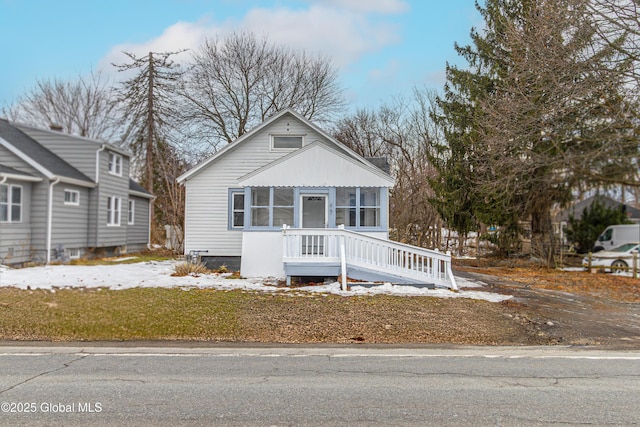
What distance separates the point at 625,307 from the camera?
1162 cm

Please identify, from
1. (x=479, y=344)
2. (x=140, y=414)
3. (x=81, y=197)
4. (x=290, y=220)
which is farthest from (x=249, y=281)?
(x=81, y=197)

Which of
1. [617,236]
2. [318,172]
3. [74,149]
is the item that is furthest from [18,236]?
[617,236]

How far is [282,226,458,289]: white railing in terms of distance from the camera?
1320 centimetres

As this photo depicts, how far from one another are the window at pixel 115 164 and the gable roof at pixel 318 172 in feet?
37.0

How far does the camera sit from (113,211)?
23.9 metres

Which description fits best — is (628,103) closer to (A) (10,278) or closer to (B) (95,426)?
(B) (95,426)

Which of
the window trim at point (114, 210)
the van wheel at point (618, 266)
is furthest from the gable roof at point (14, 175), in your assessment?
the van wheel at point (618, 266)

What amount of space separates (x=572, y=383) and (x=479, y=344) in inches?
93.7

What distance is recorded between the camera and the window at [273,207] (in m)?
16.0

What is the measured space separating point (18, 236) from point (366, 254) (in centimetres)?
1338

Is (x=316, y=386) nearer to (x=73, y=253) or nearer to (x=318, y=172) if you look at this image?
(x=318, y=172)

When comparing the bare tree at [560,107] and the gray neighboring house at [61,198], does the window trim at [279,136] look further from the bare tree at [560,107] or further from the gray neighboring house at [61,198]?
the gray neighboring house at [61,198]

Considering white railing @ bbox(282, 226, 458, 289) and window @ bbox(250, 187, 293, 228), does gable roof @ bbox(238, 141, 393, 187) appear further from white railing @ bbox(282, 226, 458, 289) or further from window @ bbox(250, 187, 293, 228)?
white railing @ bbox(282, 226, 458, 289)

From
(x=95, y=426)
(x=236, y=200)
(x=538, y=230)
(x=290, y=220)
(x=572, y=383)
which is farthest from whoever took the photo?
(x=538, y=230)
